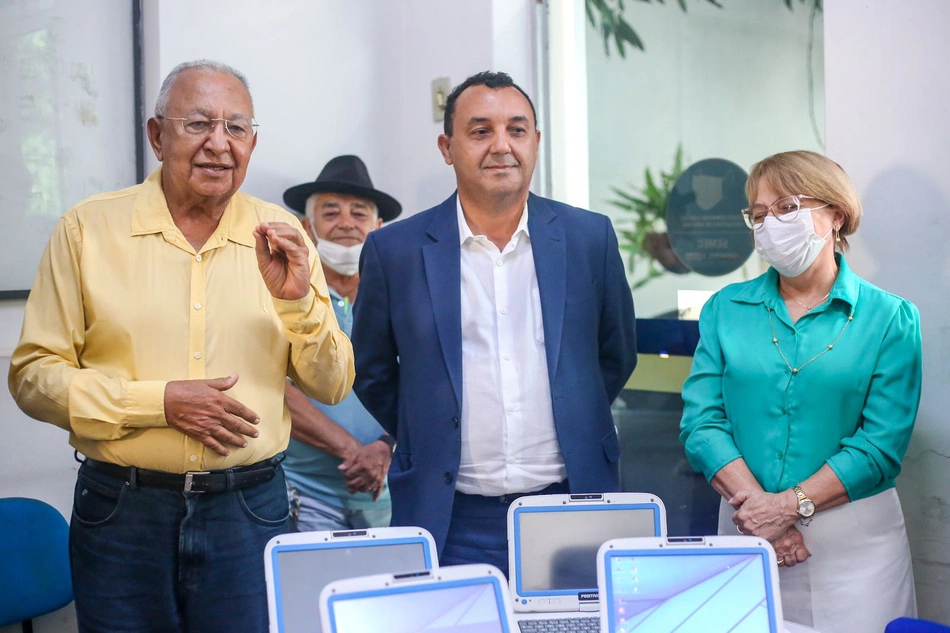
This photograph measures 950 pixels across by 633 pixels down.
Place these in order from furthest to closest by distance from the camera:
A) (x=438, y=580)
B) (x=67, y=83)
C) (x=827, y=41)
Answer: (x=67, y=83), (x=827, y=41), (x=438, y=580)

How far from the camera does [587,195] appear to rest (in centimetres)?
433

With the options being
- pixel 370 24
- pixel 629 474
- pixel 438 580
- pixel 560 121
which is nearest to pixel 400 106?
pixel 370 24

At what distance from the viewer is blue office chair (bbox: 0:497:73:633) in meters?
3.04

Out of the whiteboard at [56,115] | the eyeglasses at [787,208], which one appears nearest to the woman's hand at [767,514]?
the eyeglasses at [787,208]

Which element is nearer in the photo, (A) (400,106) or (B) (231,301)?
(B) (231,301)

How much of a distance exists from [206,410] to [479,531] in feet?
2.61

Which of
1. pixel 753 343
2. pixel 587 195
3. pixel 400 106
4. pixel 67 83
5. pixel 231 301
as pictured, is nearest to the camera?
pixel 231 301

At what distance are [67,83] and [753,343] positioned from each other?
8.48 ft

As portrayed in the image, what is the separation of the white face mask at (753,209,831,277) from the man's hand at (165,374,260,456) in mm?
1406

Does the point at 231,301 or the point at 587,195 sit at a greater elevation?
the point at 587,195

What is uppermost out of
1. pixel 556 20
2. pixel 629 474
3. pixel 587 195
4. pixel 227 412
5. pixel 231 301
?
pixel 556 20

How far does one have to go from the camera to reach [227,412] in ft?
7.23

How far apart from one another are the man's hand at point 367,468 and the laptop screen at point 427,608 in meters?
1.97

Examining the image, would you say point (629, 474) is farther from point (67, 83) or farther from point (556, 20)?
point (67, 83)
